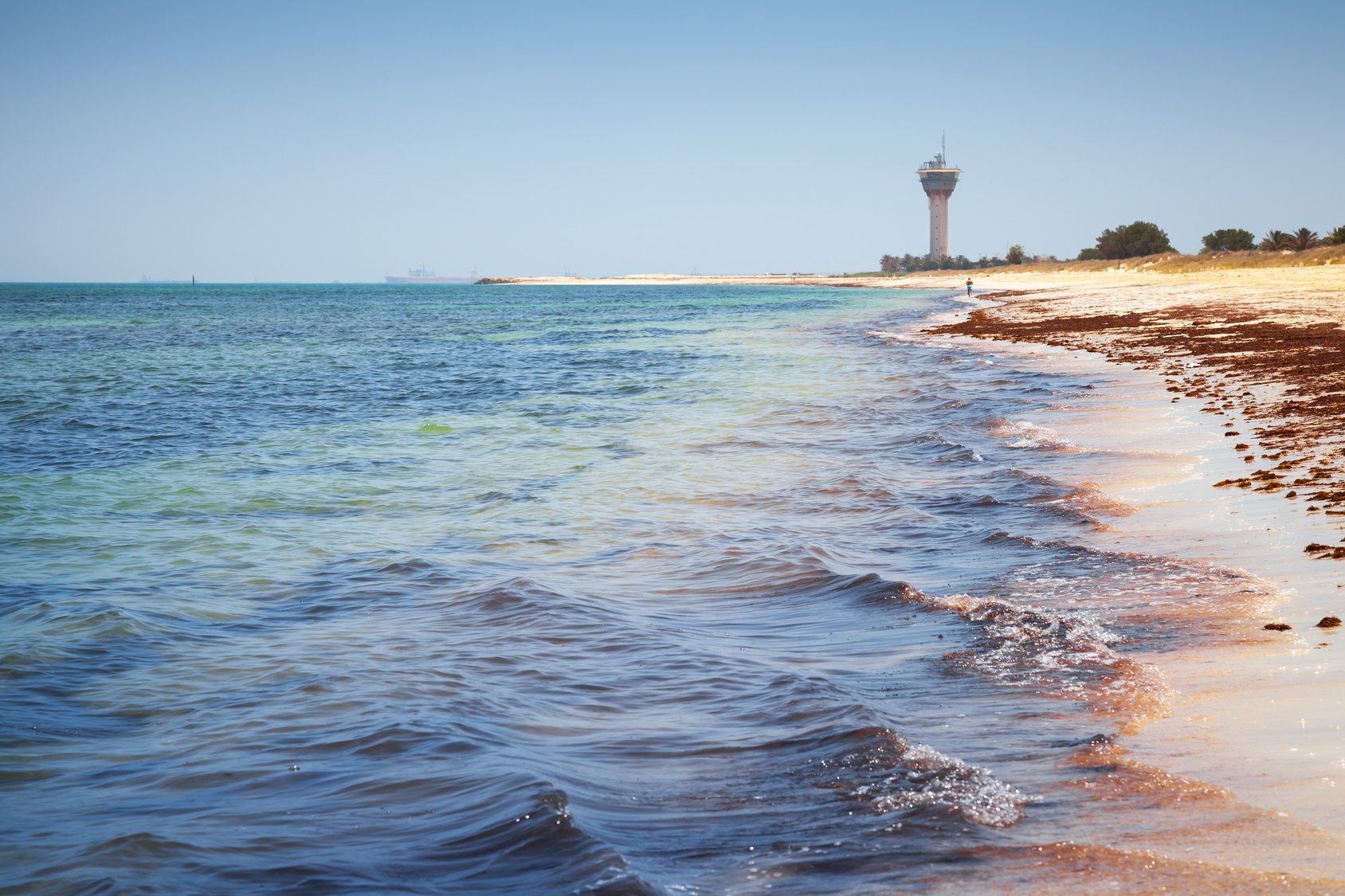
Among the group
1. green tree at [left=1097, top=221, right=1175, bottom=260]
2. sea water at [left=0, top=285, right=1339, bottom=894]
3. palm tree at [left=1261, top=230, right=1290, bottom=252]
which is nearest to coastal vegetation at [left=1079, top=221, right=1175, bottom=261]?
green tree at [left=1097, top=221, right=1175, bottom=260]

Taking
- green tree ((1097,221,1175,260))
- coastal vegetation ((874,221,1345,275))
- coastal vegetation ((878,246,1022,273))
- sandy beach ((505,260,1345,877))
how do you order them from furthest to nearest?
coastal vegetation ((878,246,1022,273)), green tree ((1097,221,1175,260)), coastal vegetation ((874,221,1345,275)), sandy beach ((505,260,1345,877))

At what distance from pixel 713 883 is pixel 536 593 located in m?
3.54

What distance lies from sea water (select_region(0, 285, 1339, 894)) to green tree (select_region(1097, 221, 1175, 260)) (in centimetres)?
8571

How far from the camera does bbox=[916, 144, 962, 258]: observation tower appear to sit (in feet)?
484

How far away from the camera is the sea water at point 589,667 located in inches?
129

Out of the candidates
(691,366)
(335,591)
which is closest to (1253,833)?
(335,591)

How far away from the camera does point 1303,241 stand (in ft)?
198

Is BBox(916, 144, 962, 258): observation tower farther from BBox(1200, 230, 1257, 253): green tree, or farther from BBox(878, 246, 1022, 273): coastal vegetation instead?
BBox(1200, 230, 1257, 253): green tree

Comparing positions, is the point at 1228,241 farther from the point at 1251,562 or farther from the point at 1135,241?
the point at 1251,562

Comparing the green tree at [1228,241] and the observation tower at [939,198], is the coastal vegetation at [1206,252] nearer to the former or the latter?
the green tree at [1228,241]

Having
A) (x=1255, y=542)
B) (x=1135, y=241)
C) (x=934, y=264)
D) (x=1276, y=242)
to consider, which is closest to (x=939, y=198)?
(x=934, y=264)

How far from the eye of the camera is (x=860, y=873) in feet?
9.84

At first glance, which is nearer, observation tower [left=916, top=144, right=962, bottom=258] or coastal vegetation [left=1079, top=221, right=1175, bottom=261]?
coastal vegetation [left=1079, top=221, right=1175, bottom=261]

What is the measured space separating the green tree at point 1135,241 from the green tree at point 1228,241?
1021 cm
